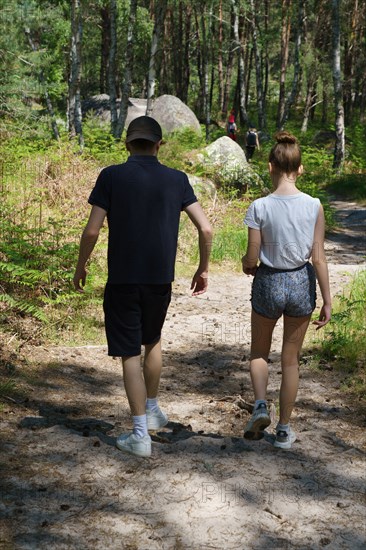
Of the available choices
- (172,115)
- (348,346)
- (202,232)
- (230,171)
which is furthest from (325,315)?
(172,115)

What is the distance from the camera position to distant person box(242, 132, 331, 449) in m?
4.18

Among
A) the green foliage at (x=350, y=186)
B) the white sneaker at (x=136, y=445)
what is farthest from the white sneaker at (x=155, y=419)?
the green foliage at (x=350, y=186)

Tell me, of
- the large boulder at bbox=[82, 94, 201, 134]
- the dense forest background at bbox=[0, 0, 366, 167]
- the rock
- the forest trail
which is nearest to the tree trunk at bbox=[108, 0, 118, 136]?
the dense forest background at bbox=[0, 0, 366, 167]

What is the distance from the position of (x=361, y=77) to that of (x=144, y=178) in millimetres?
38292

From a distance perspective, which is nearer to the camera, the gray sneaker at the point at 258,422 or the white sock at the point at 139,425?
the white sock at the point at 139,425

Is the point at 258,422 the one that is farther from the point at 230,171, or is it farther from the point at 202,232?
the point at 230,171

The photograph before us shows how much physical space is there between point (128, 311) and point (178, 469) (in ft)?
3.39

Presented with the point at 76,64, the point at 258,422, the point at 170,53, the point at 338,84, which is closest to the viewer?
the point at 258,422

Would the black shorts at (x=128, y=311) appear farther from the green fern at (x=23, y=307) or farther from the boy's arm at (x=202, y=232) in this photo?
the green fern at (x=23, y=307)

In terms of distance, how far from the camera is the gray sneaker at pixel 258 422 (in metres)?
4.32

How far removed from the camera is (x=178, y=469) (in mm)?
4012

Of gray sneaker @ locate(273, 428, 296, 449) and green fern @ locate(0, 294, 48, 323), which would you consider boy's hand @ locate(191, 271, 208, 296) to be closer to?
gray sneaker @ locate(273, 428, 296, 449)

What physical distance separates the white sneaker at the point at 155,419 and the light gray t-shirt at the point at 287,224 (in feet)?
4.74

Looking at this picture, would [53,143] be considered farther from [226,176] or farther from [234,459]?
[234,459]
